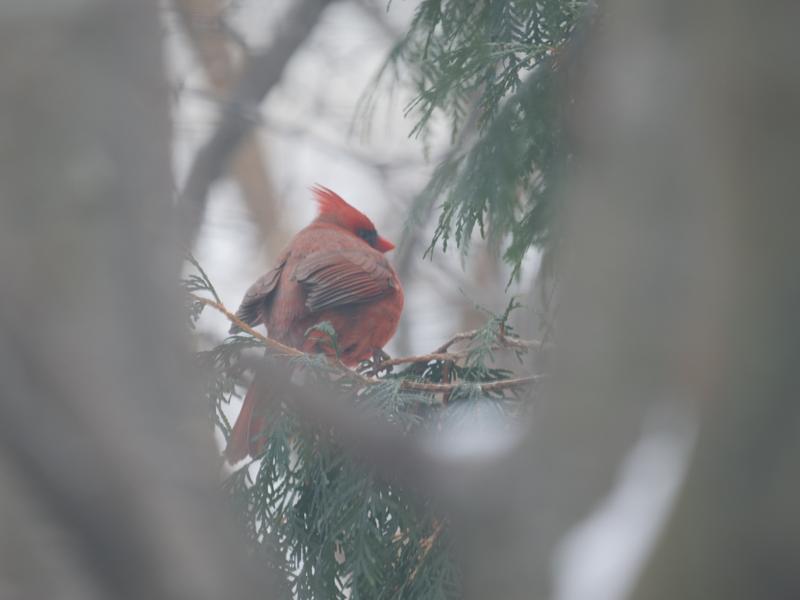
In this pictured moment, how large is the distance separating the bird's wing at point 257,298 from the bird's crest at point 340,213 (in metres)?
0.90

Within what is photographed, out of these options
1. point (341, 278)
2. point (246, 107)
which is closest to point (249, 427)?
point (341, 278)

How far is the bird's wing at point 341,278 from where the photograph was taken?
14.6 ft

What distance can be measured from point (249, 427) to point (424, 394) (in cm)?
65

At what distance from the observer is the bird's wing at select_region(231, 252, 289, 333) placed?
15.0 ft

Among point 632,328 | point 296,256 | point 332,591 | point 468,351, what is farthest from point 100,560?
point 296,256

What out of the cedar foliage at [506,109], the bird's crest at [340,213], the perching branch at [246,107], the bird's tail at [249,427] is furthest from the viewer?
the perching branch at [246,107]

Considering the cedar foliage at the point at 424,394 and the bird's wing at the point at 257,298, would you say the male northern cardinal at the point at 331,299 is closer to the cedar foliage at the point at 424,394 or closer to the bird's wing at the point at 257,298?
the bird's wing at the point at 257,298

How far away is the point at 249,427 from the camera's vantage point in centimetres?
338

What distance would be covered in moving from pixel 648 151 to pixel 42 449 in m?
0.65

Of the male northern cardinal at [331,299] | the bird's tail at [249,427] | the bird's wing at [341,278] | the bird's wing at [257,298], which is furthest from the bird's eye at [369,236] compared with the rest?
the bird's tail at [249,427]

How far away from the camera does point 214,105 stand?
775cm

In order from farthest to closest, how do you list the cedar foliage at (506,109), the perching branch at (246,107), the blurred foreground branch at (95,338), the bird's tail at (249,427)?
the perching branch at (246,107), the bird's tail at (249,427), the cedar foliage at (506,109), the blurred foreground branch at (95,338)

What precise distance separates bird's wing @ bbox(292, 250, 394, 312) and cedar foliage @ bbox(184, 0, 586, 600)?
129cm

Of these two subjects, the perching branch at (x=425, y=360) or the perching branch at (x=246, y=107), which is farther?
the perching branch at (x=246, y=107)
